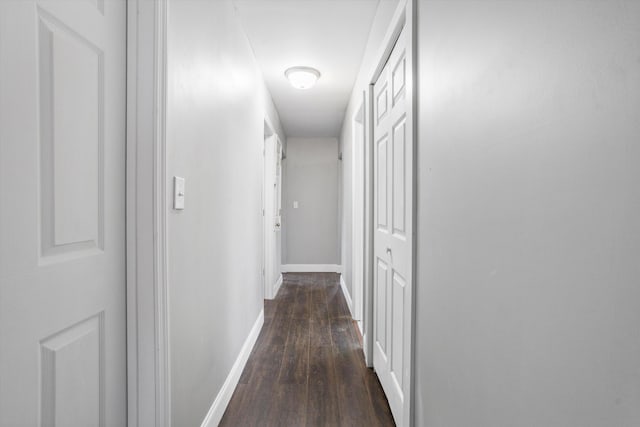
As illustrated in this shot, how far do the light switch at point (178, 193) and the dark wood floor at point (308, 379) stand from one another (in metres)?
1.23

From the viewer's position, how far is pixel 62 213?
0.86m

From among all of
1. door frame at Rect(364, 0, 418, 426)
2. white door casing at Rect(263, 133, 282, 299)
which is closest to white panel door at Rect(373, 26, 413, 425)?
door frame at Rect(364, 0, 418, 426)

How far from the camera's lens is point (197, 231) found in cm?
152

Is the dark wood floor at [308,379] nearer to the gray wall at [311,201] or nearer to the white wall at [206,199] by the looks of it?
the white wall at [206,199]

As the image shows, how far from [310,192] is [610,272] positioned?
18.6ft

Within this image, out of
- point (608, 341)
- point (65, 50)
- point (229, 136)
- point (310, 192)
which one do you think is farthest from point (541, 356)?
point (310, 192)

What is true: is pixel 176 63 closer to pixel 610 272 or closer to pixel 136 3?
pixel 136 3

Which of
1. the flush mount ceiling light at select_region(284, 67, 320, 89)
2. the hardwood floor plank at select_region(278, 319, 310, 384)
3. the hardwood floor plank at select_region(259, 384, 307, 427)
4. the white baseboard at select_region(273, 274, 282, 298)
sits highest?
the flush mount ceiling light at select_region(284, 67, 320, 89)

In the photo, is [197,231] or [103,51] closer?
[103,51]

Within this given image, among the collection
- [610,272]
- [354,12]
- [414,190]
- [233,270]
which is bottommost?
[233,270]

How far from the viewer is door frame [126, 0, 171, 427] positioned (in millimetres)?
1117

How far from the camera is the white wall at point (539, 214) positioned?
490mm

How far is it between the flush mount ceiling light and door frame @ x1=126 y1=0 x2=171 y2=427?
209cm

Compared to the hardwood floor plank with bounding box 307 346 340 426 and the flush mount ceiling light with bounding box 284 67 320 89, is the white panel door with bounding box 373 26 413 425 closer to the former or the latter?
the hardwood floor plank with bounding box 307 346 340 426
